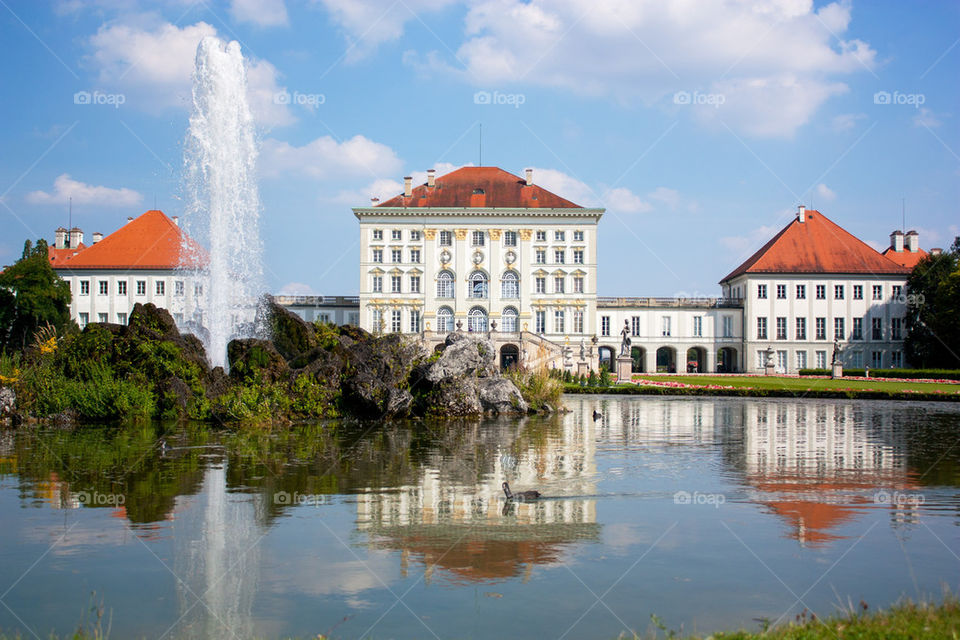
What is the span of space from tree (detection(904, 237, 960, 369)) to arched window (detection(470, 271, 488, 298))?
1251 inches

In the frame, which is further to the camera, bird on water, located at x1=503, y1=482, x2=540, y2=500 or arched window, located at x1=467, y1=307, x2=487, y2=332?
arched window, located at x1=467, y1=307, x2=487, y2=332

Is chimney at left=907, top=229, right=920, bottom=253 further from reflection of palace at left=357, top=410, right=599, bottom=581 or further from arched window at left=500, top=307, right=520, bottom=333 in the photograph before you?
reflection of palace at left=357, top=410, right=599, bottom=581

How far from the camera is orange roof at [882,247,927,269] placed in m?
70.0

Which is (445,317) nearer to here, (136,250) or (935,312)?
(136,250)

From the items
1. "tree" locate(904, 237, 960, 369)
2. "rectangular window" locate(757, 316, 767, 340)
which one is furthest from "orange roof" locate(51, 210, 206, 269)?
"tree" locate(904, 237, 960, 369)

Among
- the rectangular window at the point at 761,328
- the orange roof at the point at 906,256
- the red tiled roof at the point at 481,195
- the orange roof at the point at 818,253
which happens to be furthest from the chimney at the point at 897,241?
the red tiled roof at the point at 481,195

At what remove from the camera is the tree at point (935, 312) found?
5222 cm

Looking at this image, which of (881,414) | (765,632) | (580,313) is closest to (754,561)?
(765,632)

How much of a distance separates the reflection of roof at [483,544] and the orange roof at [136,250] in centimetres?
5835

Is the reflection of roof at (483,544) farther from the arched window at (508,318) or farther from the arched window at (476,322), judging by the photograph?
the arched window at (508,318)

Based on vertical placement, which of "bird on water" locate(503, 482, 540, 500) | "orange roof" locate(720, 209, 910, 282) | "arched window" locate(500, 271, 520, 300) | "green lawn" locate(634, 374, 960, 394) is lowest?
"green lawn" locate(634, 374, 960, 394)

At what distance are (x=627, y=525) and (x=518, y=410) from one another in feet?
48.1

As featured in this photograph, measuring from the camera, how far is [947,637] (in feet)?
16.7

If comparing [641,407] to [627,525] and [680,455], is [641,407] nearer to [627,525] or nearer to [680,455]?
[680,455]
